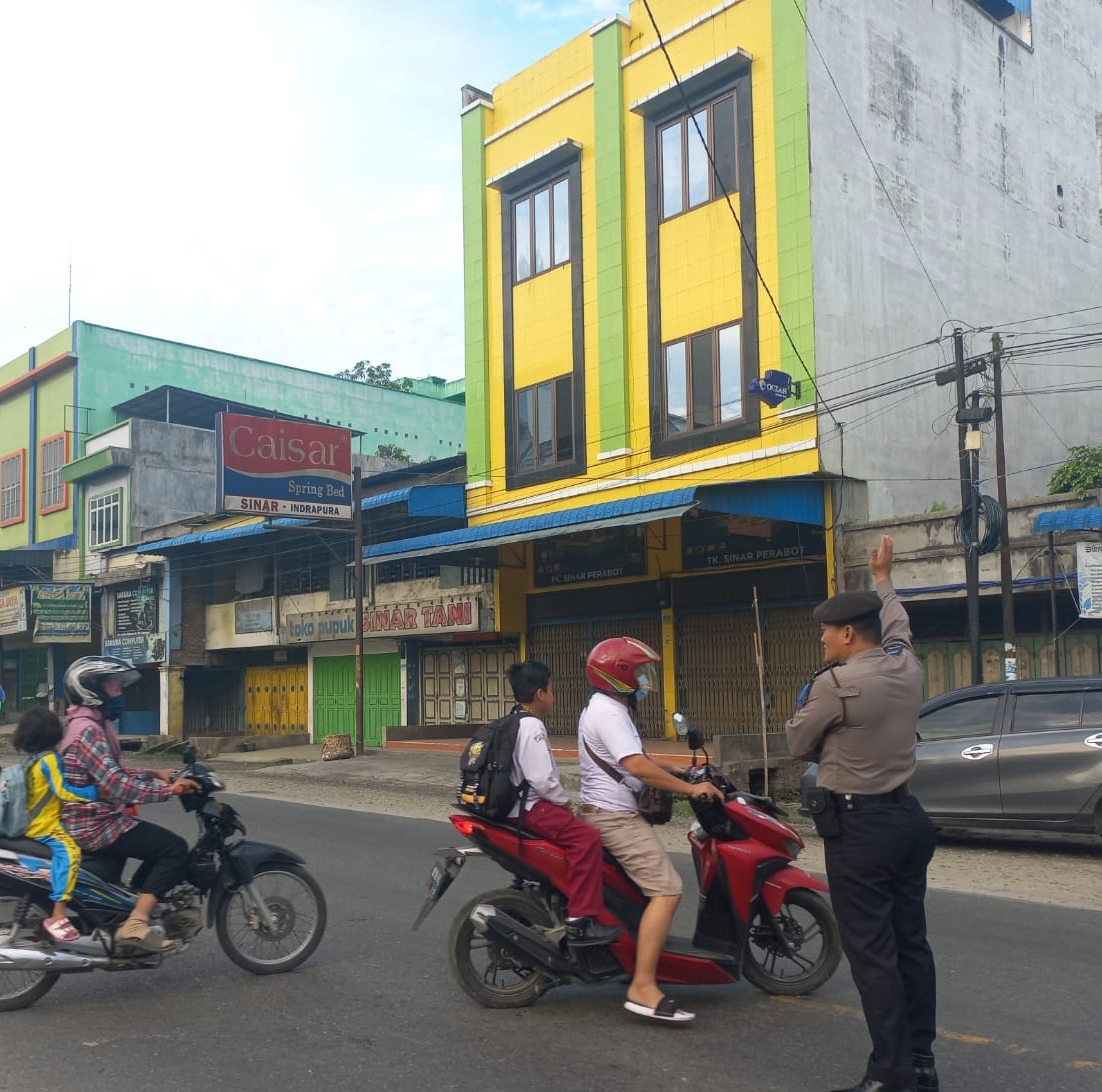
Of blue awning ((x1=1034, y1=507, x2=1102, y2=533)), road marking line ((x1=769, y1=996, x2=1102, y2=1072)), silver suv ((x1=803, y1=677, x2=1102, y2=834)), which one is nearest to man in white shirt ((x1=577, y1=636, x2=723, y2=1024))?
road marking line ((x1=769, y1=996, x2=1102, y2=1072))

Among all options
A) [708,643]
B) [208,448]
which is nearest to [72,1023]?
[708,643]

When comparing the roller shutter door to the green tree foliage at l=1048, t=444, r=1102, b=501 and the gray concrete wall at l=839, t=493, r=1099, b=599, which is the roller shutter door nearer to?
the gray concrete wall at l=839, t=493, r=1099, b=599

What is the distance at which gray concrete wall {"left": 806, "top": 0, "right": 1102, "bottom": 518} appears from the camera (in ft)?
62.7

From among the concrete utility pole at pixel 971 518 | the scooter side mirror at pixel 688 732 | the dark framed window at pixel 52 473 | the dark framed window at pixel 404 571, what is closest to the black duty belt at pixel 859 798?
the scooter side mirror at pixel 688 732

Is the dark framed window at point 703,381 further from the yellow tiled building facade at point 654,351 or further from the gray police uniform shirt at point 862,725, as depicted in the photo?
the gray police uniform shirt at point 862,725

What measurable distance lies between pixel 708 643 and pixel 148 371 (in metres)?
26.6

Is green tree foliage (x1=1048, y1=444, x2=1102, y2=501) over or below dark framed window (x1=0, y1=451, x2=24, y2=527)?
below

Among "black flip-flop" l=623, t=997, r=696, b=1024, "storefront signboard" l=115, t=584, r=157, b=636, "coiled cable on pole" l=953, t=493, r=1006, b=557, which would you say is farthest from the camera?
"storefront signboard" l=115, t=584, r=157, b=636

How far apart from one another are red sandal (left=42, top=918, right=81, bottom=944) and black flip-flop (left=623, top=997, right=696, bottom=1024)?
2.65 meters

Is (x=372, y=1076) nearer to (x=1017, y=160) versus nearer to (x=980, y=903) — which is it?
(x=980, y=903)

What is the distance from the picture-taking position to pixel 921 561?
1728cm

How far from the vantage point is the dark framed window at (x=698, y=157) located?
1984 centimetres

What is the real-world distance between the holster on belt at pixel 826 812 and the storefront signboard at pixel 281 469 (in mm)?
20069

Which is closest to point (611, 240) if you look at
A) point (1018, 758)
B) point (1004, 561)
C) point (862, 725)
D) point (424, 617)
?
point (424, 617)
